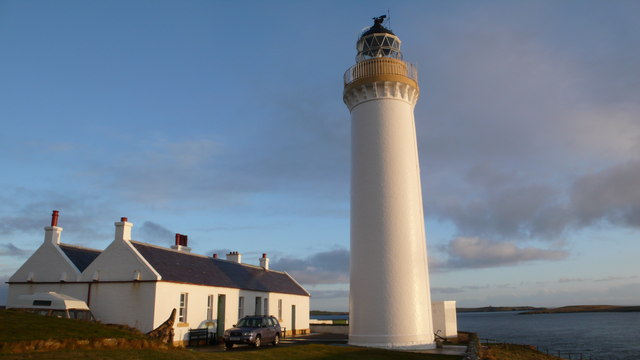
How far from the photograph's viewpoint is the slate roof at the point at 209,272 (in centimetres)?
2492

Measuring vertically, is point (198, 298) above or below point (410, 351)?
above

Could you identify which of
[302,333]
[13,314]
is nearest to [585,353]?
[302,333]

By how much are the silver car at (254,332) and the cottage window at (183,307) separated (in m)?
2.28

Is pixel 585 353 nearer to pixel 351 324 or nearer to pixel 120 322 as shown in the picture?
pixel 351 324

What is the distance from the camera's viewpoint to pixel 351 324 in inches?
927

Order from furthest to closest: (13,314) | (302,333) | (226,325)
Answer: (302,333) → (226,325) → (13,314)

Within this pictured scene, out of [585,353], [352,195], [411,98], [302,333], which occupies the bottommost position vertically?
[585,353]

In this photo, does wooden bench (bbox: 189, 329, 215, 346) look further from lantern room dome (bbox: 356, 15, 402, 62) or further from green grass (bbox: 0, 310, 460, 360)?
lantern room dome (bbox: 356, 15, 402, 62)

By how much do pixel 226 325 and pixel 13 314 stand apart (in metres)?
12.4

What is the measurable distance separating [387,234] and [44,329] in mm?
14195

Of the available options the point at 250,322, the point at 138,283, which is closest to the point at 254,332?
the point at 250,322

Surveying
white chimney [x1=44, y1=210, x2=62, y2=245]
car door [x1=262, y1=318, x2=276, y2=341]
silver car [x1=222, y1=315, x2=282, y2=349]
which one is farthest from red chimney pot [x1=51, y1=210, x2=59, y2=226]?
car door [x1=262, y1=318, x2=276, y2=341]

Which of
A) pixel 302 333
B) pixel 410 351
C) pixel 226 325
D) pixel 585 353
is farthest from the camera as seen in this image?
pixel 585 353

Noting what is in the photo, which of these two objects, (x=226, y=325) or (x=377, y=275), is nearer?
(x=377, y=275)
